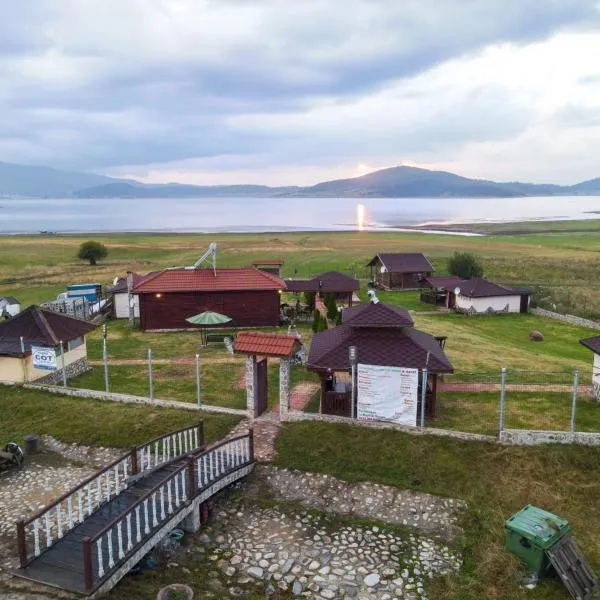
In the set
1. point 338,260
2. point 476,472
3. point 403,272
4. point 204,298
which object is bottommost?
point 338,260

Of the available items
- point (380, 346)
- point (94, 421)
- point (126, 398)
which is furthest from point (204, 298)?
point (380, 346)

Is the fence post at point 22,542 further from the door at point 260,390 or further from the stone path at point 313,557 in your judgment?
the door at point 260,390

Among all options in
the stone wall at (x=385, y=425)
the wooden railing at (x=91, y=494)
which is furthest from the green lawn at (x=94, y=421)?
the stone wall at (x=385, y=425)

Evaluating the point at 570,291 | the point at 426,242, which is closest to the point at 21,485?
the point at 570,291

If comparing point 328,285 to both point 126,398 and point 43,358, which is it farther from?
point 43,358

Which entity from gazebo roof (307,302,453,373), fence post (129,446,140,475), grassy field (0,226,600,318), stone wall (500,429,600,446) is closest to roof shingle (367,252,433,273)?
grassy field (0,226,600,318)

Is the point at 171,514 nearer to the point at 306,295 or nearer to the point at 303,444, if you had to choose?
the point at 303,444
